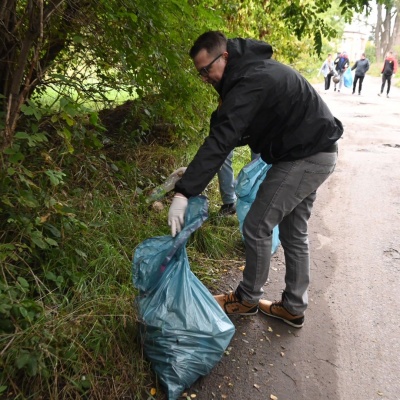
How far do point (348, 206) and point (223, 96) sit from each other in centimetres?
319

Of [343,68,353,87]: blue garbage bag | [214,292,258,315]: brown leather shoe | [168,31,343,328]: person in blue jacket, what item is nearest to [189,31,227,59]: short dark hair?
[168,31,343,328]: person in blue jacket

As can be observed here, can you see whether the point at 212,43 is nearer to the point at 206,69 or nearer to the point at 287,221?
the point at 206,69

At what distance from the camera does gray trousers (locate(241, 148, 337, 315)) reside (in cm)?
246

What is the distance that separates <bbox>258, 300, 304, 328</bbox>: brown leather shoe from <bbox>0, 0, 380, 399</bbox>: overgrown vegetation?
486mm

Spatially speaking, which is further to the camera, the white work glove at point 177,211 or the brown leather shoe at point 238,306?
the brown leather shoe at point 238,306

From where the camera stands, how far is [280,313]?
9.30 feet

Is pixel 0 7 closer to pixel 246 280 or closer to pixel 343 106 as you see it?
pixel 246 280

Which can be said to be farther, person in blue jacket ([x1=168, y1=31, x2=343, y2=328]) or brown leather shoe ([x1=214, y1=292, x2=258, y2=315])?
brown leather shoe ([x1=214, y1=292, x2=258, y2=315])

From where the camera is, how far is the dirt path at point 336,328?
2.31 m

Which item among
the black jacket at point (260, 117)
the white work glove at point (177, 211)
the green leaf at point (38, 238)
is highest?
the black jacket at point (260, 117)

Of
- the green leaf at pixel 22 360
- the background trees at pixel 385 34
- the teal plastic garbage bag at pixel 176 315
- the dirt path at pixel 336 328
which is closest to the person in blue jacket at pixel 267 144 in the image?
the teal plastic garbage bag at pixel 176 315

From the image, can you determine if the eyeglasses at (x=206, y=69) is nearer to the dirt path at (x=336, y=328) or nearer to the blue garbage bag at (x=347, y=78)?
the dirt path at (x=336, y=328)

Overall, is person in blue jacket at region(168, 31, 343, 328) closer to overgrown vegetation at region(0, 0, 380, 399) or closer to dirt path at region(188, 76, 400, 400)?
dirt path at region(188, 76, 400, 400)

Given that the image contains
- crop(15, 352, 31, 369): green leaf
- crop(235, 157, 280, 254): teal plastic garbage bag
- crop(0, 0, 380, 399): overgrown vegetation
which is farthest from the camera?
crop(235, 157, 280, 254): teal plastic garbage bag
